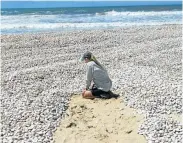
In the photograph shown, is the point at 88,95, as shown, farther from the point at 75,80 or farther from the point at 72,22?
the point at 72,22

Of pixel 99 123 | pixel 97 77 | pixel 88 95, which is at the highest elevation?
pixel 97 77

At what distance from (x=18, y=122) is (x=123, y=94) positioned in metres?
3.34

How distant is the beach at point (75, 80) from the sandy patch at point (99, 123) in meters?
0.18

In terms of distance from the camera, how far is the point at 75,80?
1270cm

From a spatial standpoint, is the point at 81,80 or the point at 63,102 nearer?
the point at 63,102

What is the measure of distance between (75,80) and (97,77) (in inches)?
72.3

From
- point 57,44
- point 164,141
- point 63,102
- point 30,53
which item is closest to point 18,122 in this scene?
point 63,102

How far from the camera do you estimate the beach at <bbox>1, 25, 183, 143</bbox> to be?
8.77 metres

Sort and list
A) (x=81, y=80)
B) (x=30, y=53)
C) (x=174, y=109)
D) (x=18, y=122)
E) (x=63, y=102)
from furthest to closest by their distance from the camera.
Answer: (x=30, y=53), (x=81, y=80), (x=63, y=102), (x=174, y=109), (x=18, y=122)

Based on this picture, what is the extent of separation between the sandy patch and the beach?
18 centimetres

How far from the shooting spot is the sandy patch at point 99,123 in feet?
27.9

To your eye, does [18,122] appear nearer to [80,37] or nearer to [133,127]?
[133,127]

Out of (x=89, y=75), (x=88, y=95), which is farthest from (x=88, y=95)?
(x=89, y=75)

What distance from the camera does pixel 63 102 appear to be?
10531 millimetres
